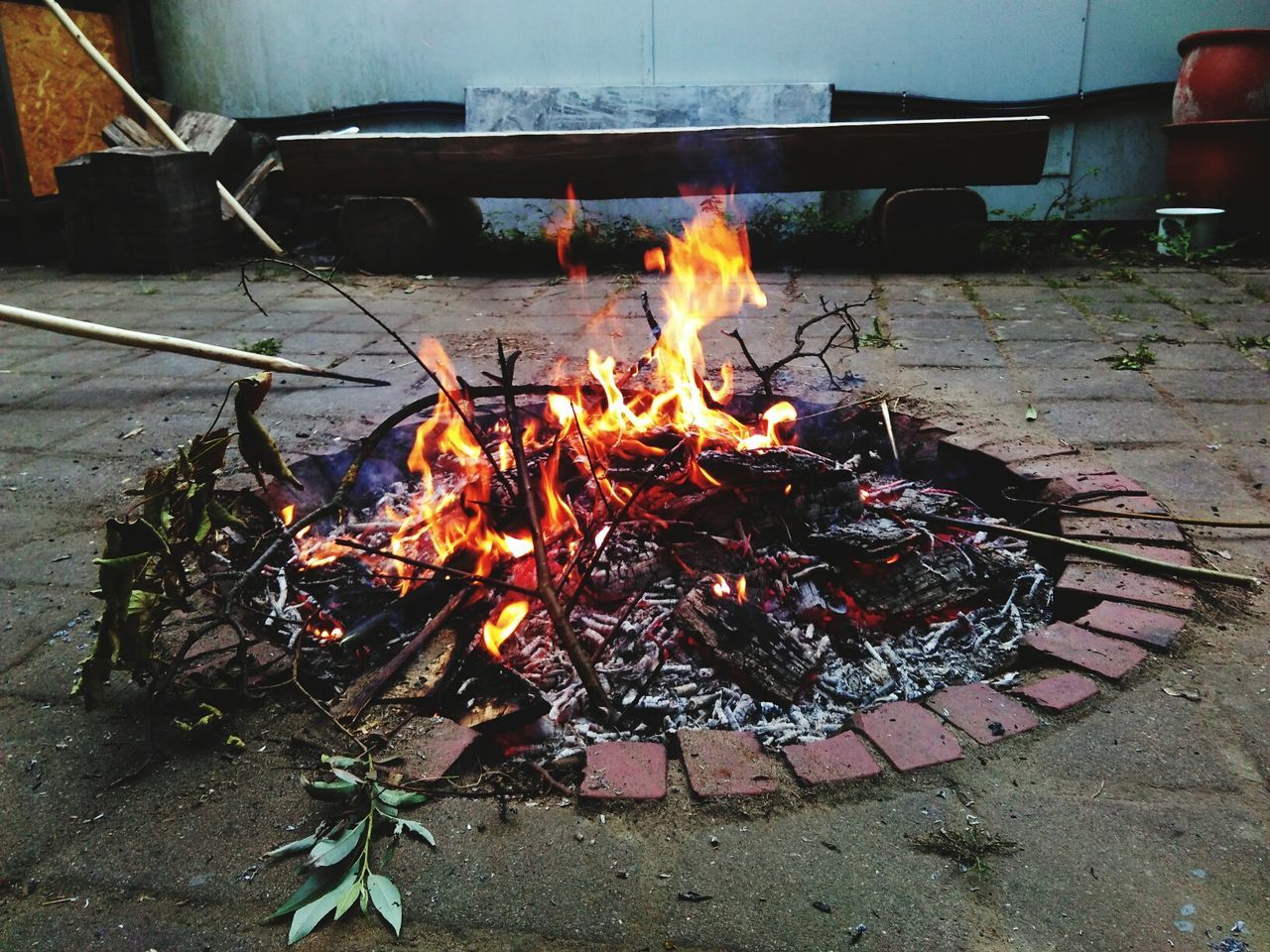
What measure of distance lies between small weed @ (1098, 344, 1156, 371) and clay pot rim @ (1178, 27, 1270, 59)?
12.1ft

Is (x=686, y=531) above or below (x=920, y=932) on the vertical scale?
above

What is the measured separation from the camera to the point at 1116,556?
89.7 inches

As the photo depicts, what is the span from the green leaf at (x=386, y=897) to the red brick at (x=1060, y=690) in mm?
1277

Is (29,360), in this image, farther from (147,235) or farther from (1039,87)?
(1039,87)

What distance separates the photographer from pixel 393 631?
88.2 inches

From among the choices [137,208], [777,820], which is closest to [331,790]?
[777,820]

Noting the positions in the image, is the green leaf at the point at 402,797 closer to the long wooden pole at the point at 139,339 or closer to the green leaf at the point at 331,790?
the green leaf at the point at 331,790

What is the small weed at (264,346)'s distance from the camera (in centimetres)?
439

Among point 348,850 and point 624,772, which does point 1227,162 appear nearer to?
point 624,772

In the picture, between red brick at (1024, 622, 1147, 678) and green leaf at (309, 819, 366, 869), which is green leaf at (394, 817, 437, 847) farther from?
red brick at (1024, 622, 1147, 678)

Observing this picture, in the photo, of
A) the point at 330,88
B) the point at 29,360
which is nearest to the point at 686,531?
the point at 29,360

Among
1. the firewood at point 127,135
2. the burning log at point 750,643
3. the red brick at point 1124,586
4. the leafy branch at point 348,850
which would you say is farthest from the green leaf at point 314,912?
the firewood at point 127,135

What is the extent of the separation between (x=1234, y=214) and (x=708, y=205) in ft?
12.6

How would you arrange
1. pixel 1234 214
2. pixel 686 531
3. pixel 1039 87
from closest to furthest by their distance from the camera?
pixel 686 531 → pixel 1234 214 → pixel 1039 87
